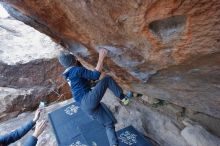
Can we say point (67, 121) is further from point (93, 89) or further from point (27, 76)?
point (27, 76)

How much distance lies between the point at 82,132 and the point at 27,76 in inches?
126

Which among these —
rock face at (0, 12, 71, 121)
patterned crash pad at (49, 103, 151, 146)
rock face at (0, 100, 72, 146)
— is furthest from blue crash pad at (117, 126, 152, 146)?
rock face at (0, 12, 71, 121)

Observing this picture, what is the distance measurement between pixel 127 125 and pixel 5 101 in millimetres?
3537

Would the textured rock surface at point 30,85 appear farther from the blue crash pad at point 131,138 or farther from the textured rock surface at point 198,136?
the textured rock surface at point 198,136

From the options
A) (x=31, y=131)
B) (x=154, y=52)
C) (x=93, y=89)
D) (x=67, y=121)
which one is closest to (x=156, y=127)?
(x=93, y=89)

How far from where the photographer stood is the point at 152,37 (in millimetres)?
2277

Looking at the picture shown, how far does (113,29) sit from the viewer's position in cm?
248

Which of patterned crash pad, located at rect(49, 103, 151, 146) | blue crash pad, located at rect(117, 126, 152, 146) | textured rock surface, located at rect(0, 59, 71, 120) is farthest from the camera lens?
textured rock surface, located at rect(0, 59, 71, 120)

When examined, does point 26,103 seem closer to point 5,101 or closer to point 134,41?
point 5,101

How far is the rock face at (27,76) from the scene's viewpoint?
6.54 metres

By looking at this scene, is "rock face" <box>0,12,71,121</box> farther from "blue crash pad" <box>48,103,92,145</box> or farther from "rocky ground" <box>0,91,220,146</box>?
"rocky ground" <box>0,91,220,146</box>

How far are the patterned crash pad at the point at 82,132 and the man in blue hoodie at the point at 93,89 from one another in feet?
1.71

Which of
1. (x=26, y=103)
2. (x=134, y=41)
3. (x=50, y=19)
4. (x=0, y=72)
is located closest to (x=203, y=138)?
(x=134, y=41)

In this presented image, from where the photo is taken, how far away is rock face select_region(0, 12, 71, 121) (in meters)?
6.54
